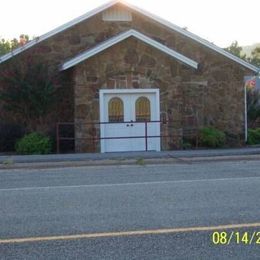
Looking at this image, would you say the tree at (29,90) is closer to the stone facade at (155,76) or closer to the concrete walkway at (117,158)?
the stone facade at (155,76)

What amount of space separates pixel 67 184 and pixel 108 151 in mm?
9575

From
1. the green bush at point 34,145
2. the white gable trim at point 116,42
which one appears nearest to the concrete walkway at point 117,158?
the green bush at point 34,145

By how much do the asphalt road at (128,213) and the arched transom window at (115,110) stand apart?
25.7 ft

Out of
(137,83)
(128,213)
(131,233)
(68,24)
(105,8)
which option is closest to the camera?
(131,233)

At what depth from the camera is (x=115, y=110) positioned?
74.2 feet

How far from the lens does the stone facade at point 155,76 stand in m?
22.2

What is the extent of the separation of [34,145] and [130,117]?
373 centimetres

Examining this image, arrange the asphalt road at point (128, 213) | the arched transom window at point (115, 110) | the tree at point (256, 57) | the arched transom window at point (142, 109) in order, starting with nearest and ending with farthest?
the asphalt road at point (128, 213) < the arched transom window at point (115, 110) < the arched transom window at point (142, 109) < the tree at point (256, 57)

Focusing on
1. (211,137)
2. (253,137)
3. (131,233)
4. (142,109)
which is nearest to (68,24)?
(142,109)

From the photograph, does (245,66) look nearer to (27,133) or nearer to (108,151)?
(108,151)

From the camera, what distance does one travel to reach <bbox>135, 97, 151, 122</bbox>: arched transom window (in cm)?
2277

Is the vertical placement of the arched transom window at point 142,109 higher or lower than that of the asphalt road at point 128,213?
higher

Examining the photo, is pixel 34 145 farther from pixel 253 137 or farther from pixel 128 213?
pixel 128 213

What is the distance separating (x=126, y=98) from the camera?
2259 centimetres
